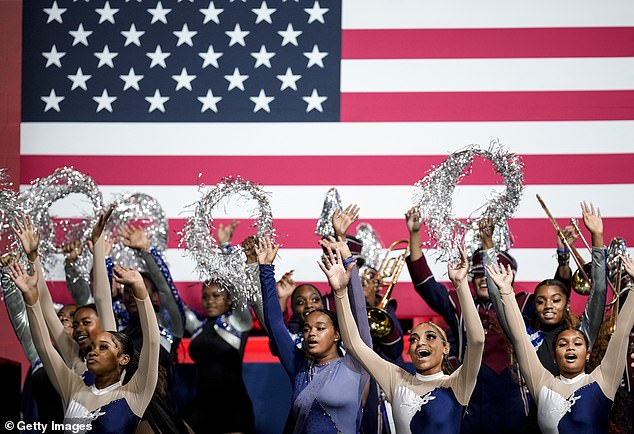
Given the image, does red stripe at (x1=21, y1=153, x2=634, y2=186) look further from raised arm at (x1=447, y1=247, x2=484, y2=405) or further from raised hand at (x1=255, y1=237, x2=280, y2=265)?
raised arm at (x1=447, y1=247, x2=484, y2=405)

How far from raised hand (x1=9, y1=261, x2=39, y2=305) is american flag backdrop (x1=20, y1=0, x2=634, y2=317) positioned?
10.6 feet

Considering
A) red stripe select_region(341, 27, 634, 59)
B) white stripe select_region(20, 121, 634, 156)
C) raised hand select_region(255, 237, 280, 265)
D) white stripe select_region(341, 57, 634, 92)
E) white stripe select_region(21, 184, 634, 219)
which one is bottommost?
raised hand select_region(255, 237, 280, 265)

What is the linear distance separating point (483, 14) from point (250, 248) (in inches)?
145

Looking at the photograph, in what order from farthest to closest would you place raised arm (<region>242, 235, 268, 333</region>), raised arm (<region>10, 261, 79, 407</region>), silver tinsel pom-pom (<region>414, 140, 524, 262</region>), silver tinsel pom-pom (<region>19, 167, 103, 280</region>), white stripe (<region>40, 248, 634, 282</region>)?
white stripe (<region>40, 248, 634, 282</region>)
silver tinsel pom-pom (<region>19, 167, 103, 280</region>)
silver tinsel pom-pom (<region>414, 140, 524, 262</region>)
raised arm (<region>242, 235, 268, 333</region>)
raised arm (<region>10, 261, 79, 407</region>)

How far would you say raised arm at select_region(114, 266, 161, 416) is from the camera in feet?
15.0

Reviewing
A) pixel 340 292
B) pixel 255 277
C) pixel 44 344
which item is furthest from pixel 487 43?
pixel 44 344

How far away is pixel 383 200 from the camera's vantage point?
27.1 ft

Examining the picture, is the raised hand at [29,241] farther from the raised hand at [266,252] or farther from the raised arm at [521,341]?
the raised arm at [521,341]

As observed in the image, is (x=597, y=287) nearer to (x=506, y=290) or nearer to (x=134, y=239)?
(x=506, y=290)

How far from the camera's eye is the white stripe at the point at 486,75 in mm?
8266

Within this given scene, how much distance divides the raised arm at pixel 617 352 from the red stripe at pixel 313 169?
3427mm

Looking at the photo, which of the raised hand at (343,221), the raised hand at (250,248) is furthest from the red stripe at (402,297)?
the raised hand at (343,221)

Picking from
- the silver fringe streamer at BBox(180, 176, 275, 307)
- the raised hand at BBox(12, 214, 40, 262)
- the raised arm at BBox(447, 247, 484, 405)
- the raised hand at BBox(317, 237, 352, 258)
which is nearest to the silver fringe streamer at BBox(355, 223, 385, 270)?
the silver fringe streamer at BBox(180, 176, 275, 307)

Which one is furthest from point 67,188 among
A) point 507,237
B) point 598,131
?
point 598,131
